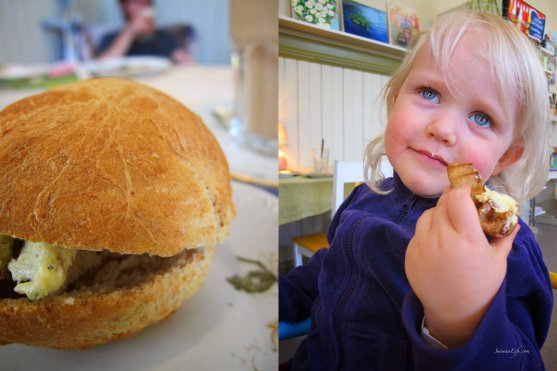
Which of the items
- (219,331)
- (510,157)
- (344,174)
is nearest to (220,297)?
(219,331)

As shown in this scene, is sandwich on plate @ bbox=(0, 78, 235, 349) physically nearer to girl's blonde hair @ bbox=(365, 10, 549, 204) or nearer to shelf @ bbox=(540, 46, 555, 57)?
girl's blonde hair @ bbox=(365, 10, 549, 204)

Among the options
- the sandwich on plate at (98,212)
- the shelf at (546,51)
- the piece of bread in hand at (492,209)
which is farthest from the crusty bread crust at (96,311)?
the shelf at (546,51)

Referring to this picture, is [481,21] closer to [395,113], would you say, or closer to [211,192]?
[395,113]

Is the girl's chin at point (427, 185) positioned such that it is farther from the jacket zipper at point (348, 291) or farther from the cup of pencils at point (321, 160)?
the cup of pencils at point (321, 160)

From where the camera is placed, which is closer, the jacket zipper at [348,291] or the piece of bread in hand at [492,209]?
the piece of bread in hand at [492,209]

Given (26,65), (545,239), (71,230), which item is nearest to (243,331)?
(71,230)

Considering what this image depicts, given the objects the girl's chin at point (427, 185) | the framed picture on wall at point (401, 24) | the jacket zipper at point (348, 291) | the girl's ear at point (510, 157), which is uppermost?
the framed picture on wall at point (401, 24)
